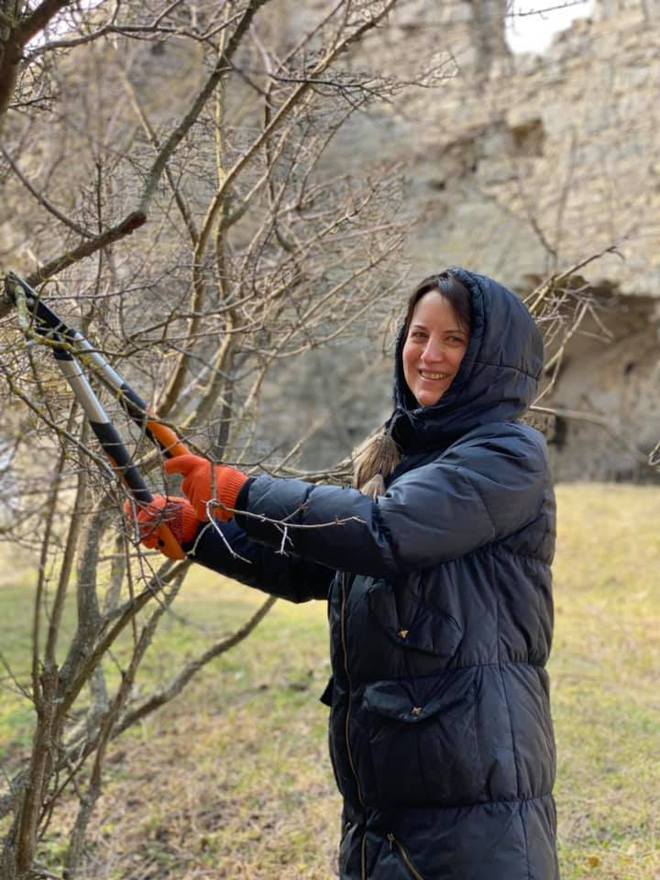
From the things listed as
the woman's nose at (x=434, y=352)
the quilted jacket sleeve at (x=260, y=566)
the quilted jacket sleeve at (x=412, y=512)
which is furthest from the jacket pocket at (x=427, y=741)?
the woman's nose at (x=434, y=352)

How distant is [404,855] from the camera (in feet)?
6.02

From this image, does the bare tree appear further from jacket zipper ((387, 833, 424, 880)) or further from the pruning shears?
jacket zipper ((387, 833, 424, 880))

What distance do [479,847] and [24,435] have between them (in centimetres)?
254

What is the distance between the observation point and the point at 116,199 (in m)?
2.97

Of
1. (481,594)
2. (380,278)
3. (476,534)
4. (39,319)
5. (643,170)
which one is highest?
(643,170)

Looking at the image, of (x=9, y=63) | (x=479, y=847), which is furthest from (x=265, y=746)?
(x=9, y=63)

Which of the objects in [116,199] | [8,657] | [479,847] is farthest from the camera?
[8,657]

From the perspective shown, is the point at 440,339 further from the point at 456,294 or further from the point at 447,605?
the point at 447,605

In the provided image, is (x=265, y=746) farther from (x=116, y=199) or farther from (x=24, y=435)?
(x=116, y=199)

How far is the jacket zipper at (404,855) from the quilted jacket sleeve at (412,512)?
51cm

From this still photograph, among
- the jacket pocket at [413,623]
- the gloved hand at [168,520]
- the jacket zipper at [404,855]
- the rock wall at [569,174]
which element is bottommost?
the jacket zipper at [404,855]

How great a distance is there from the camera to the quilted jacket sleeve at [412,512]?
173 cm

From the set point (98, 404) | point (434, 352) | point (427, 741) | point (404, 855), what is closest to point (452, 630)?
point (427, 741)

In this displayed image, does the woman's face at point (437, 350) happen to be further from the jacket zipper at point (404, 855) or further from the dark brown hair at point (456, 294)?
the jacket zipper at point (404, 855)
